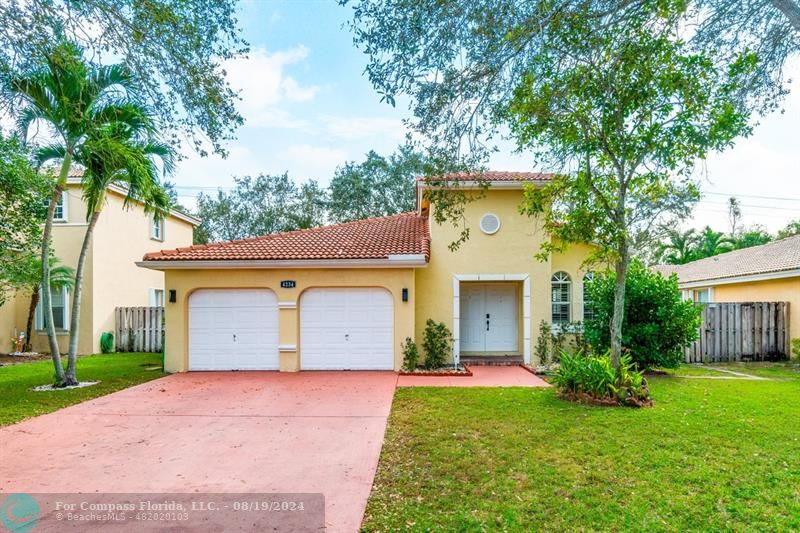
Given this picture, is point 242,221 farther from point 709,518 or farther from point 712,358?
point 709,518

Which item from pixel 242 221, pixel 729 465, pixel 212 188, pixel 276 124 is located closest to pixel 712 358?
pixel 729 465

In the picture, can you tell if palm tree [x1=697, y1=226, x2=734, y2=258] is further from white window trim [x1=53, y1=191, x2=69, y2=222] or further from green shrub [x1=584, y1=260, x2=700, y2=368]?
white window trim [x1=53, y1=191, x2=69, y2=222]

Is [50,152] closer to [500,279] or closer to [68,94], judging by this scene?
[68,94]

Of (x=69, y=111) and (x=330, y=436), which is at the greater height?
(x=69, y=111)

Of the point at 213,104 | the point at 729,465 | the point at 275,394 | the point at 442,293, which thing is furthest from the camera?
the point at 442,293

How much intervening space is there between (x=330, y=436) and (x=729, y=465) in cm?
499

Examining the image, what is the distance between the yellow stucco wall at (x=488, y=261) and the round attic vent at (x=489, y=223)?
0.09 m

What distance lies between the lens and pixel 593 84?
6992 mm

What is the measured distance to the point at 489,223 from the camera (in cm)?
1315

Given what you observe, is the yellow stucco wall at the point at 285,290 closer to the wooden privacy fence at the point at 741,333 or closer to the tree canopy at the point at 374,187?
the wooden privacy fence at the point at 741,333

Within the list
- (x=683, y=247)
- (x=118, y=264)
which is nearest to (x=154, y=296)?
(x=118, y=264)

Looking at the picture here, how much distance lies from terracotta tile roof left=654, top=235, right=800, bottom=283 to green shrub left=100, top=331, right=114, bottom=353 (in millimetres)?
20239

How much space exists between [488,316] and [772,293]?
10.2 m

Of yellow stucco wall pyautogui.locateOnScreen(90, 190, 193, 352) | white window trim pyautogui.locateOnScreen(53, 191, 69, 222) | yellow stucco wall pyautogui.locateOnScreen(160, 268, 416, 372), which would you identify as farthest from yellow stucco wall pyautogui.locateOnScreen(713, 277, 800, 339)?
white window trim pyautogui.locateOnScreen(53, 191, 69, 222)
